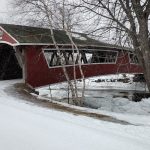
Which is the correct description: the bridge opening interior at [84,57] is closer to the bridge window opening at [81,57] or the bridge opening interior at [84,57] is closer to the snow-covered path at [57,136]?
the bridge window opening at [81,57]

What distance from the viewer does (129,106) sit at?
776 inches

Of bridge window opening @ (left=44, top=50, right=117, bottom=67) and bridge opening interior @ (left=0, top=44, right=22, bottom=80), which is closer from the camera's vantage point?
bridge window opening @ (left=44, top=50, right=117, bottom=67)

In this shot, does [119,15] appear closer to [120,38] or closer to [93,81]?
[120,38]

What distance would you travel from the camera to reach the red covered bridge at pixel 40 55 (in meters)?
18.2

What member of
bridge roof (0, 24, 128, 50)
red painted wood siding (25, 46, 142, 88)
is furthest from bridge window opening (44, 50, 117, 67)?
bridge roof (0, 24, 128, 50)

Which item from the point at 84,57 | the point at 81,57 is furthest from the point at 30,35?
the point at 84,57

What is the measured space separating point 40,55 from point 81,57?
4.65 m

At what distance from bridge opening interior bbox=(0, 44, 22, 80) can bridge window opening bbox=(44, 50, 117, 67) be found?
10.1 ft

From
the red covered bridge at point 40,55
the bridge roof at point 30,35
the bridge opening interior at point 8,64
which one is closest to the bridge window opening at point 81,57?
the red covered bridge at point 40,55

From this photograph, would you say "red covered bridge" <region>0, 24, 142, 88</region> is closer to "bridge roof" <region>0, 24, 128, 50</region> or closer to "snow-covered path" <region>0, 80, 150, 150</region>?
"bridge roof" <region>0, 24, 128, 50</region>

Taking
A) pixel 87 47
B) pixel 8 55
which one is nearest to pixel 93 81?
pixel 87 47

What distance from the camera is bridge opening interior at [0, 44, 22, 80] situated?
21.7 meters

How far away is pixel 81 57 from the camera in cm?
2295

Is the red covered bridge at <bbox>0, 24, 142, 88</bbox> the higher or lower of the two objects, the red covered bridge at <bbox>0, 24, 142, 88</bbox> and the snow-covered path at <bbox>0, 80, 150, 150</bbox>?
the higher
